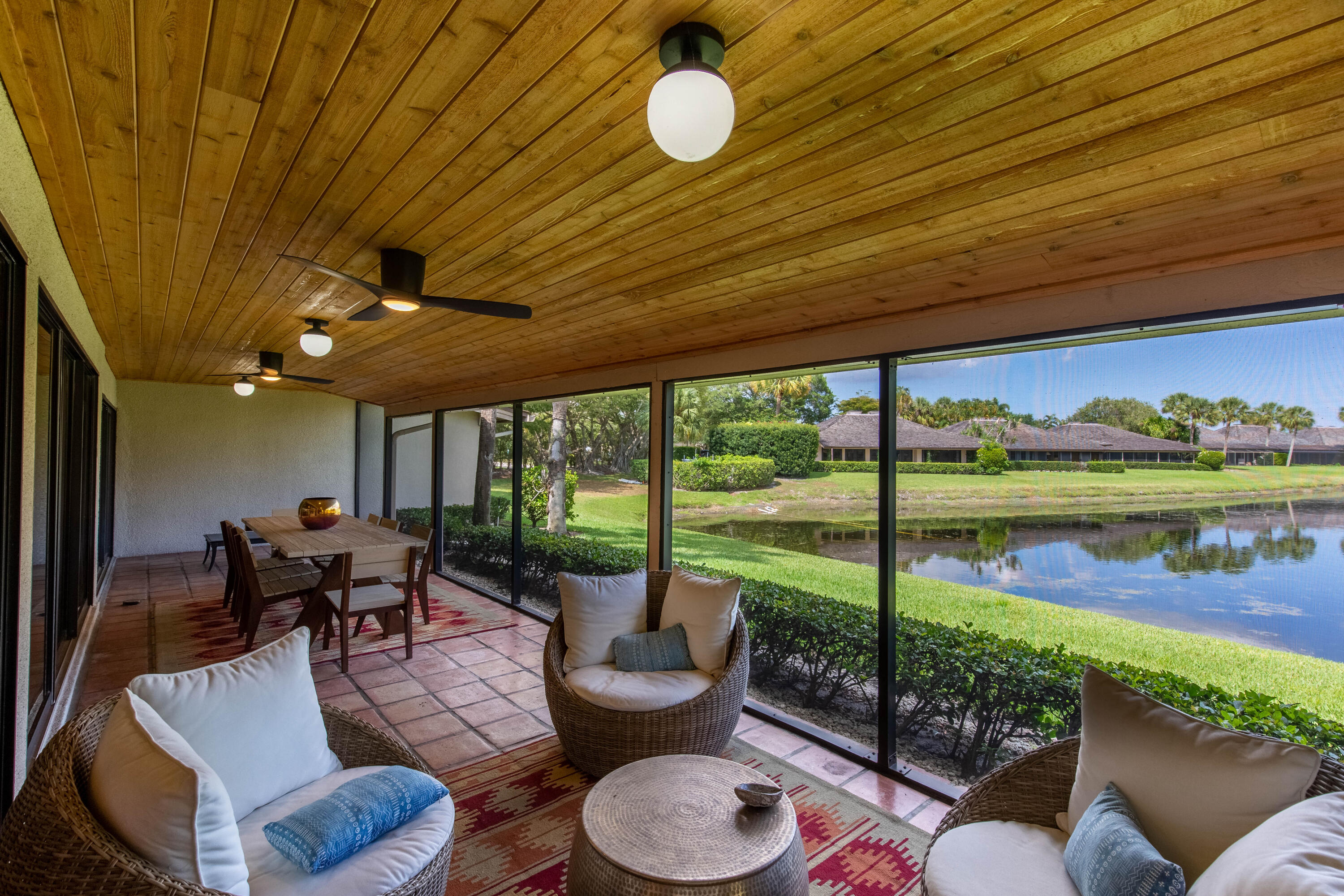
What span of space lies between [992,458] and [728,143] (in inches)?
84.8

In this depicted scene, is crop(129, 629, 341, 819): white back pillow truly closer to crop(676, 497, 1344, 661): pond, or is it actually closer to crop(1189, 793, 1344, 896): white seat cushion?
crop(1189, 793, 1344, 896): white seat cushion

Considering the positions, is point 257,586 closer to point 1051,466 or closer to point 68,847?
point 68,847

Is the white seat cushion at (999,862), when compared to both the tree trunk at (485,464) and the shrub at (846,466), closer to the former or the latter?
the shrub at (846,466)

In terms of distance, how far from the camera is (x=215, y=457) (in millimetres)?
8734

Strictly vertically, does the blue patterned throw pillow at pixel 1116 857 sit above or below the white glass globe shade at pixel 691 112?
below

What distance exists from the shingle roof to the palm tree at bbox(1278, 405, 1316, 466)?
3.70 ft

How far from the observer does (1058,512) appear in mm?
2797

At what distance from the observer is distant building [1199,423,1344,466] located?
2.01 meters

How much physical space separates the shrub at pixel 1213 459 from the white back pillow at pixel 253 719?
332cm

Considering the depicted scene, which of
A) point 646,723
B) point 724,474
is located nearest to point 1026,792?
point 646,723

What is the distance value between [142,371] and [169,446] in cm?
145

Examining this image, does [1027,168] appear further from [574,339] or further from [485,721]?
[485,721]

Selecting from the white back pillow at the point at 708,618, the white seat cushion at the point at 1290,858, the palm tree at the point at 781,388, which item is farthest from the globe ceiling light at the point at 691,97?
the palm tree at the point at 781,388

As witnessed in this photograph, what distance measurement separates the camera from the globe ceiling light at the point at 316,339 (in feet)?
13.2
